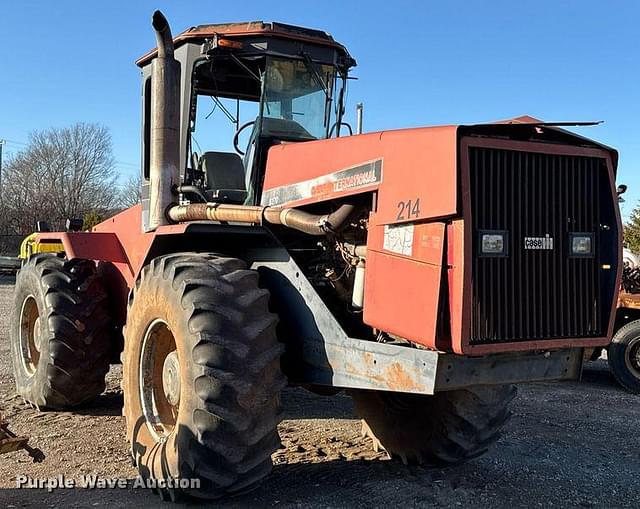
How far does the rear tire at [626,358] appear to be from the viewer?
8828 mm

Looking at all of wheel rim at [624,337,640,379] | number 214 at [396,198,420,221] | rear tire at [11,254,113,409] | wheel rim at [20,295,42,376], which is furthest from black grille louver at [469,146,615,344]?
wheel rim at [624,337,640,379]

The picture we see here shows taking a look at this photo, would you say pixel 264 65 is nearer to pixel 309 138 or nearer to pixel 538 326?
pixel 309 138

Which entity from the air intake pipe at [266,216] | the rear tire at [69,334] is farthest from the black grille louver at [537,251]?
the rear tire at [69,334]

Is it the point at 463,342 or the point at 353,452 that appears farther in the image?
the point at 353,452

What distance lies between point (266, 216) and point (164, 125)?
118 centimetres

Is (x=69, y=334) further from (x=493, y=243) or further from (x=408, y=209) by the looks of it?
(x=493, y=243)

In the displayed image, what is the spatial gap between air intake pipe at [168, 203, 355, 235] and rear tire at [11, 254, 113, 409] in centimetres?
161

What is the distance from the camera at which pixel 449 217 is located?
3.41 m

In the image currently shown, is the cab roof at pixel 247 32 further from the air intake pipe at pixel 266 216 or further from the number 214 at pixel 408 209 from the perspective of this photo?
the number 214 at pixel 408 209

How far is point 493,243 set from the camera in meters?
3.46

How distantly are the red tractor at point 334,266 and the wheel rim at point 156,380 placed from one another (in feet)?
0.04

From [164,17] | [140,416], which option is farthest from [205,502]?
[164,17]

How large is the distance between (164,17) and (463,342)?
126 inches

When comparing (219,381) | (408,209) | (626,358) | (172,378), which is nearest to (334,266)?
(408,209)
